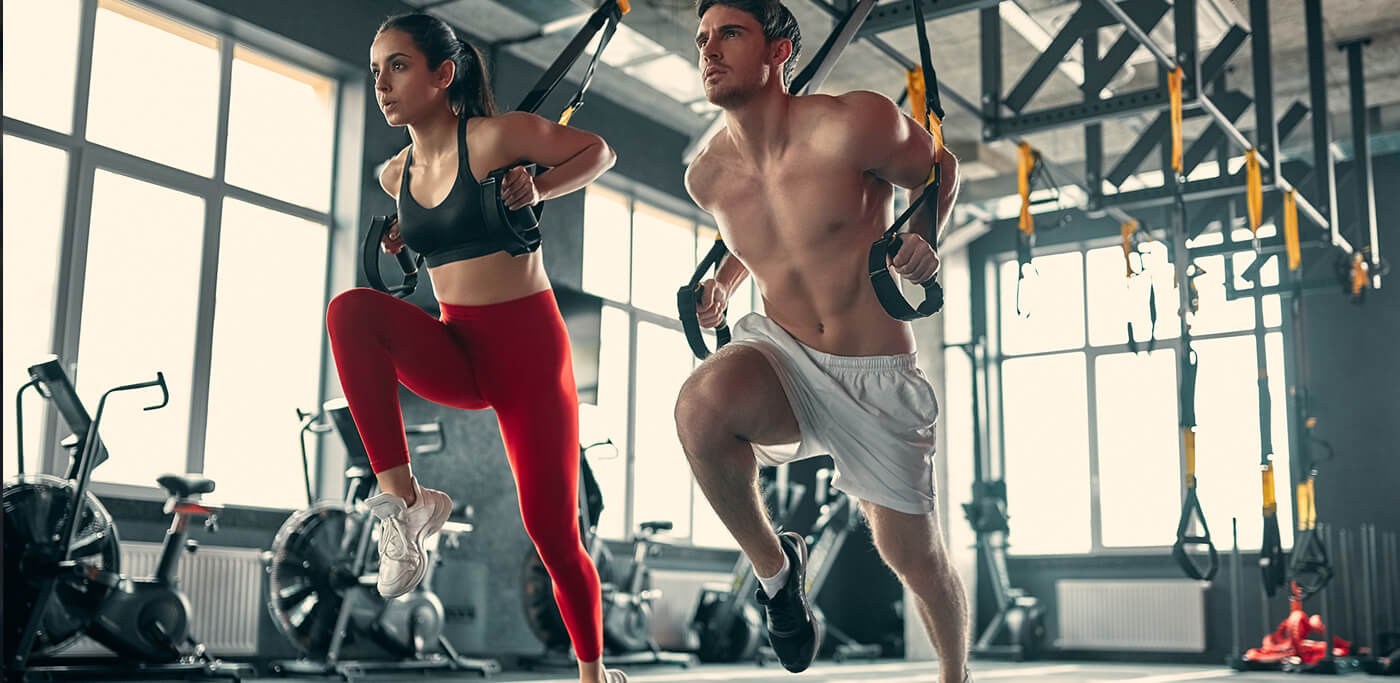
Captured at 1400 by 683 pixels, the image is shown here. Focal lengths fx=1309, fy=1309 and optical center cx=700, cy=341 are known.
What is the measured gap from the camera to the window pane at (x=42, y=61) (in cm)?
633

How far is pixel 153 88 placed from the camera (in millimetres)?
6984

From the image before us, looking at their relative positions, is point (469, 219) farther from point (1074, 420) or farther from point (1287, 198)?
point (1074, 420)

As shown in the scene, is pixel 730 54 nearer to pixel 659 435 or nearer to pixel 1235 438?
pixel 659 435

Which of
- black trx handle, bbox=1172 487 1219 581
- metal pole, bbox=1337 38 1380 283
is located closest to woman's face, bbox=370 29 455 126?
black trx handle, bbox=1172 487 1219 581

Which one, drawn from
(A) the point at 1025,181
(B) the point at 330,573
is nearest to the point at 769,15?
(A) the point at 1025,181

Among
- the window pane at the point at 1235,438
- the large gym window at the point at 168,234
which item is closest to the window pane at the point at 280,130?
the large gym window at the point at 168,234

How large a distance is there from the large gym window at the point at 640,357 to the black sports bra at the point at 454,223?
255 inches

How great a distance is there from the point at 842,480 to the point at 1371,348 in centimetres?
945

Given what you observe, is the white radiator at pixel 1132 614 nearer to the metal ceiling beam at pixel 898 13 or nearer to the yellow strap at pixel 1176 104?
the yellow strap at pixel 1176 104

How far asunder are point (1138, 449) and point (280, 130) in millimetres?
7671

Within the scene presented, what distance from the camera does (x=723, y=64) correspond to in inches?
104

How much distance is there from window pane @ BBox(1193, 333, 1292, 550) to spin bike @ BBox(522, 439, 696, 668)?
5.07 metres

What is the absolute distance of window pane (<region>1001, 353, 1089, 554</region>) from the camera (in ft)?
38.5

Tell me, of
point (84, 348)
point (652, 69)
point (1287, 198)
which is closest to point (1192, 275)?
point (1287, 198)
